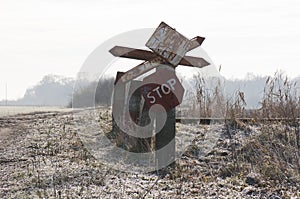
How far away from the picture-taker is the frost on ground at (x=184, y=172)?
5.70m

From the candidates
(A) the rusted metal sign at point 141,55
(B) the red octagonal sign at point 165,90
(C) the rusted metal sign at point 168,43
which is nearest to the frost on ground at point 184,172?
(B) the red octagonal sign at point 165,90

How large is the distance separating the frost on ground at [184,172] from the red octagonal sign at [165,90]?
3.02ft

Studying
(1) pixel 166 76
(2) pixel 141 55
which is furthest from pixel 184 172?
(2) pixel 141 55

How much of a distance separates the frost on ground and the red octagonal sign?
3.02 feet

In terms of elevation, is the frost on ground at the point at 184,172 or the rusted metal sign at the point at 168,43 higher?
the rusted metal sign at the point at 168,43

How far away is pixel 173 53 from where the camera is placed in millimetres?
7195

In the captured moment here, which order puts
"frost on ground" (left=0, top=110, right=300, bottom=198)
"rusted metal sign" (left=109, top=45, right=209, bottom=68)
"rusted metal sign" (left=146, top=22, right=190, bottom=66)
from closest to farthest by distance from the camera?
"frost on ground" (left=0, top=110, right=300, bottom=198), "rusted metal sign" (left=146, top=22, right=190, bottom=66), "rusted metal sign" (left=109, top=45, right=209, bottom=68)

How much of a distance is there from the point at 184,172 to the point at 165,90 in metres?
1.33

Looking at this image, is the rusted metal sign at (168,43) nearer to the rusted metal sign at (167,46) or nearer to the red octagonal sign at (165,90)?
the rusted metal sign at (167,46)

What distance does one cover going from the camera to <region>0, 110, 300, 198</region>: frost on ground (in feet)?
18.7

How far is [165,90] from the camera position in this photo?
7.27 metres

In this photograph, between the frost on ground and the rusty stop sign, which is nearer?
the frost on ground

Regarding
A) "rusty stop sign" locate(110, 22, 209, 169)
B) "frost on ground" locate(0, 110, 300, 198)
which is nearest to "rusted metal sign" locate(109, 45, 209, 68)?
"rusty stop sign" locate(110, 22, 209, 169)

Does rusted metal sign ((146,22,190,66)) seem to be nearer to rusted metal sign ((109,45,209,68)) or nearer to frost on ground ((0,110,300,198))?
rusted metal sign ((109,45,209,68))
